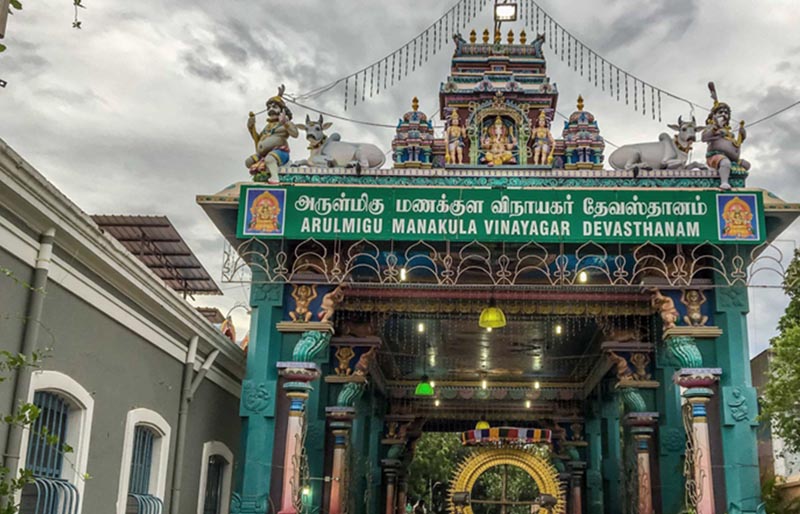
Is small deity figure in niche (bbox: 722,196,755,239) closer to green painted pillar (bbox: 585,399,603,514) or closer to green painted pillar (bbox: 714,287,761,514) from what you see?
green painted pillar (bbox: 714,287,761,514)

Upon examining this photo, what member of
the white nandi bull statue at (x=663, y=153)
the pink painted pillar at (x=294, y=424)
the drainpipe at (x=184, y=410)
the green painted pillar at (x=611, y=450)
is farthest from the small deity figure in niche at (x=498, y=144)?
the green painted pillar at (x=611, y=450)

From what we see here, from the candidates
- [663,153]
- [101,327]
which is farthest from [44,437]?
[663,153]

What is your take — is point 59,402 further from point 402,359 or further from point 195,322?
point 402,359

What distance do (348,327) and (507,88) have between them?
15.2ft

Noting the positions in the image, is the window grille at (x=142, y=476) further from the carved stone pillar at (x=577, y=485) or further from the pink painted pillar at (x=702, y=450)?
the carved stone pillar at (x=577, y=485)

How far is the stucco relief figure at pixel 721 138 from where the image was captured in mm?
11852

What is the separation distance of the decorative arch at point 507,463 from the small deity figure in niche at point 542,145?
5343mm

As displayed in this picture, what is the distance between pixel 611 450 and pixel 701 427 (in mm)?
7595

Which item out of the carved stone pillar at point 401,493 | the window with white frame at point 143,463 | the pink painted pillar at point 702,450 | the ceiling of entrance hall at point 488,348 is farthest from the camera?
the carved stone pillar at point 401,493

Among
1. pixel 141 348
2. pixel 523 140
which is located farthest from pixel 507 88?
pixel 141 348

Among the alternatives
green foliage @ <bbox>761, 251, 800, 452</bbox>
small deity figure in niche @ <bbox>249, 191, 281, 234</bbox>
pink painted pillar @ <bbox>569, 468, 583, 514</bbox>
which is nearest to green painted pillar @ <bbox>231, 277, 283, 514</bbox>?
small deity figure in niche @ <bbox>249, 191, 281, 234</bbox>

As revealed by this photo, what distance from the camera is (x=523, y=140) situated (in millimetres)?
13539

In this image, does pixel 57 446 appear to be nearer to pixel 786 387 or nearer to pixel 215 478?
pixel 215 478

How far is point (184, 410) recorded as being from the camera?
36.9ft
